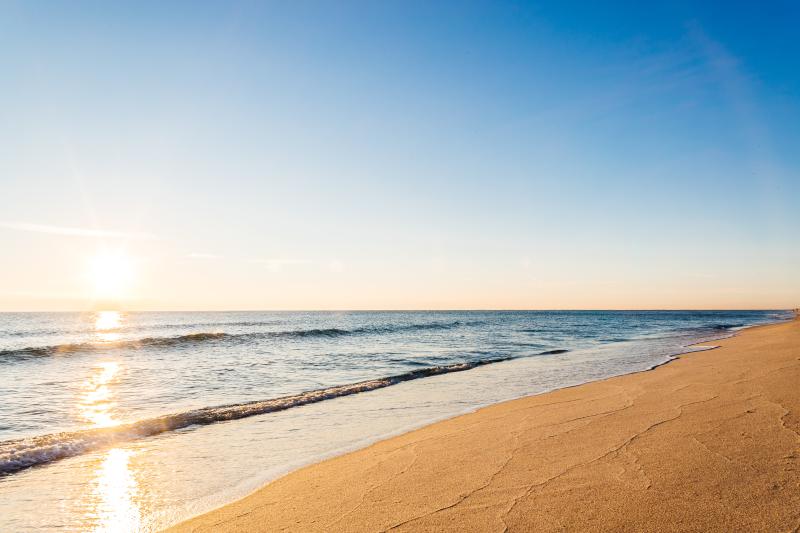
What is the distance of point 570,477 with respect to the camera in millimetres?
5090

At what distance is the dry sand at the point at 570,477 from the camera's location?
4.07 metres

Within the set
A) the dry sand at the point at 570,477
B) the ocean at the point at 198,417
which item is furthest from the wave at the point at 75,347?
the dry sand at the point at 570,477

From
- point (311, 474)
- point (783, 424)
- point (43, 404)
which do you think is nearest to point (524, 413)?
point (783, 424)

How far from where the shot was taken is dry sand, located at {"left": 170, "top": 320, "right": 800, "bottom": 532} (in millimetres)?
4070

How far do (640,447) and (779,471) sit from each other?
1.48 metres

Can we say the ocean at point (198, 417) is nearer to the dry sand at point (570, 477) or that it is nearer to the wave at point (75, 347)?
the dry sand at point (570, 477)

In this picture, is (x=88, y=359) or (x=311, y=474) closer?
(x=311, y=474)

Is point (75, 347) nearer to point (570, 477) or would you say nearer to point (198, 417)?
point (198, 417)

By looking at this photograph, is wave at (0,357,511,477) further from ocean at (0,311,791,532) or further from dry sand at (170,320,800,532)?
dry sand at (170,320,800,532)

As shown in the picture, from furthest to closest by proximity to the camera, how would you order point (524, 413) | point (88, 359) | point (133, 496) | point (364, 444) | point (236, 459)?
point (88, 359) < point (524, 413) < point (364, 444) < point (236, 459) < point (133, 496)

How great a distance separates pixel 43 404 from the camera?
12500mm

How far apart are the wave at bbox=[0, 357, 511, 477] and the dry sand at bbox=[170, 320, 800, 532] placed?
437cm

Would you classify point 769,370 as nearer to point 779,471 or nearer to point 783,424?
point 783,424

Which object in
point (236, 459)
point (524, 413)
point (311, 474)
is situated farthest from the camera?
point (524, 413)
